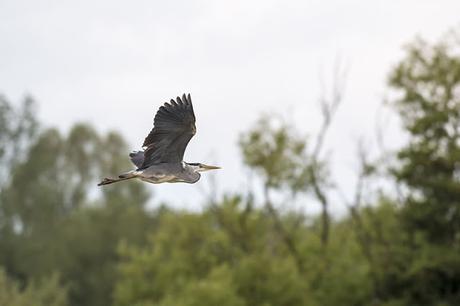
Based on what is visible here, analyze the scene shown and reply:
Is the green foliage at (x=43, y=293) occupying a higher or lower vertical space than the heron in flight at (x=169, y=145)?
higher

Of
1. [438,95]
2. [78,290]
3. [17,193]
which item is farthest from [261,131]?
[17,193]

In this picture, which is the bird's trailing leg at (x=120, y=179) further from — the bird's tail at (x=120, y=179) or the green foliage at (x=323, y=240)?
the green foliage at (x=323, y=240)

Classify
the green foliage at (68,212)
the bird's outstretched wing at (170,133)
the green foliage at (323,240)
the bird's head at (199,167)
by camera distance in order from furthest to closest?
1. the green foliage at (68,212)
2. the green foliage at (323,240)
3. the bird's head at (199,167)
4. the bird's outstretched wing at (170,133)

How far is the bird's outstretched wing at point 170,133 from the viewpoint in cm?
1631

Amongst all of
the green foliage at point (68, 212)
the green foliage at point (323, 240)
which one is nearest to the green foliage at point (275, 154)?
the green foliage at point (323, 240)

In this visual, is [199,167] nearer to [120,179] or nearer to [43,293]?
[120,179]

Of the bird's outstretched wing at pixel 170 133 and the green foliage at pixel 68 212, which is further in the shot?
the green foliage at pixel 68 212

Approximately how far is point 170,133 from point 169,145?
0.80ft

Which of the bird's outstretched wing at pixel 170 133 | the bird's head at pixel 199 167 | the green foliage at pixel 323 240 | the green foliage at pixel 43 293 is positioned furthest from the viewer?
the green foliage at pixel 43 293

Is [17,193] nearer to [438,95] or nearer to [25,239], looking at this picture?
[25,239]

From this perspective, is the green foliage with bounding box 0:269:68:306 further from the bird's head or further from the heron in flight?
the heron in flight

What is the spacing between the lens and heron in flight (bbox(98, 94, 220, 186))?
16.3m

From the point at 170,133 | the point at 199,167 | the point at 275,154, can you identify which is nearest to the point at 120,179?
the point at 170,133

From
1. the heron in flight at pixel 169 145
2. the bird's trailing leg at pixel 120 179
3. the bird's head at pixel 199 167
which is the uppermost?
the bird's head at pixel 199 167
